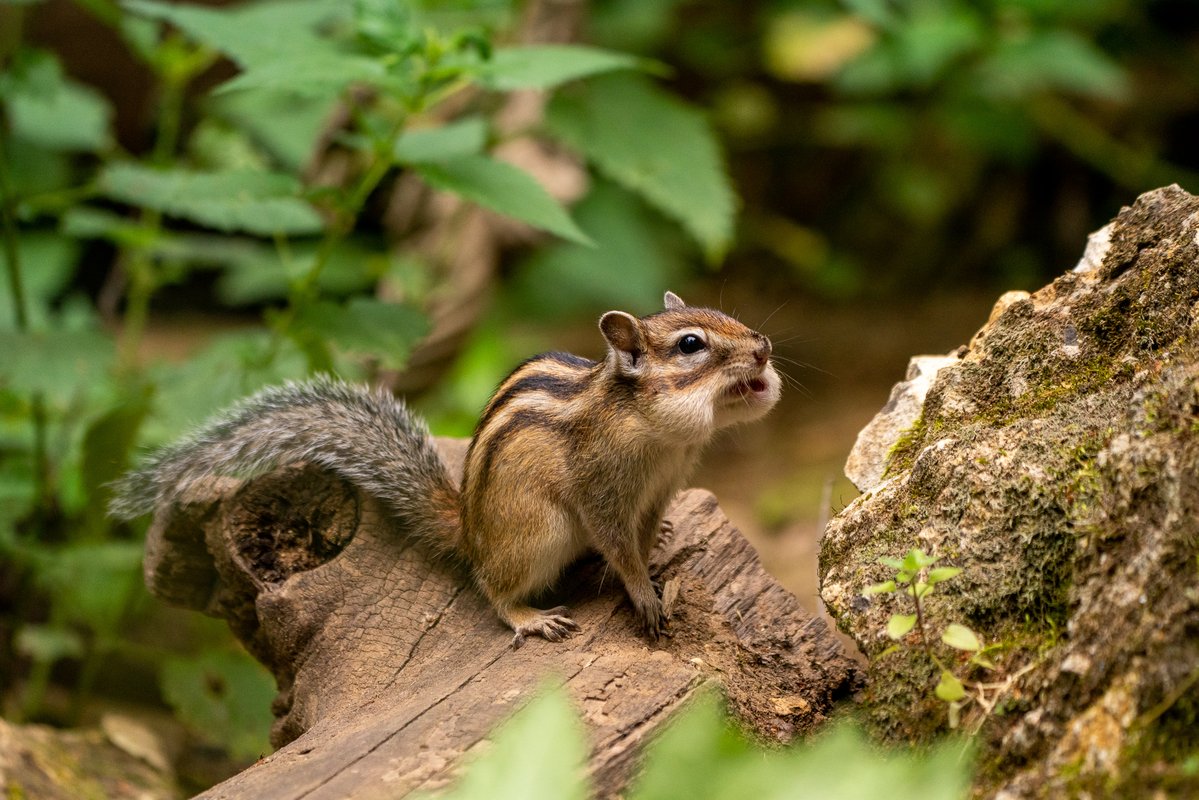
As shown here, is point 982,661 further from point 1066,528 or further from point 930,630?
point 1066,528

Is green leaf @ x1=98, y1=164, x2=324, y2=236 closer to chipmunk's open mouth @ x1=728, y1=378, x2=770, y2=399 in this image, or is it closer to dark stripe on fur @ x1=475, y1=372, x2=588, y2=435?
dark stripe on fur @ x1=475, y1=372, x2=588, y2=435

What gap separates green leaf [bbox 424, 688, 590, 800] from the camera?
130 centimetres

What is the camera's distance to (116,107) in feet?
26.7

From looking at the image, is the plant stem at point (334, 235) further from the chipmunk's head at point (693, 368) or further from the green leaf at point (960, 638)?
the green leaf at point (960, 638)

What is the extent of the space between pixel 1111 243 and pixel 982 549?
2.74ft

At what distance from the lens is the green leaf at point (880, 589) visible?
7.78 feet

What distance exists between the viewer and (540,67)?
3.79 m

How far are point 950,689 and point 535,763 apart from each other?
1247 mm

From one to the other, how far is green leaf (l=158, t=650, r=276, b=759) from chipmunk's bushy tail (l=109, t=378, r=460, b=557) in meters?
1.11

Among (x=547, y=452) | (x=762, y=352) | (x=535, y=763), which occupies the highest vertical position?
(x=762, y=352)

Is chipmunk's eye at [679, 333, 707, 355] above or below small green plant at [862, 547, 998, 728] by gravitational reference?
above

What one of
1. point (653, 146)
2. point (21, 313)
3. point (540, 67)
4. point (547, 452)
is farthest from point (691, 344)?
point (21, 313)

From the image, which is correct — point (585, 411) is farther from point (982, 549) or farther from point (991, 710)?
point (991, 710)

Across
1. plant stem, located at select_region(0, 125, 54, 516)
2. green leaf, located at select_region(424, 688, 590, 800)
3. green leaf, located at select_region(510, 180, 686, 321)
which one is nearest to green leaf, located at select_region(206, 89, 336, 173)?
plant stem, located at select_region(0, 125, 54, 516)
